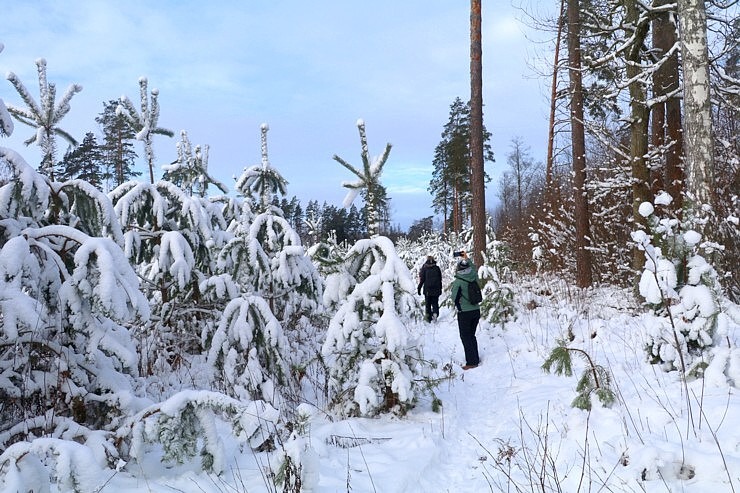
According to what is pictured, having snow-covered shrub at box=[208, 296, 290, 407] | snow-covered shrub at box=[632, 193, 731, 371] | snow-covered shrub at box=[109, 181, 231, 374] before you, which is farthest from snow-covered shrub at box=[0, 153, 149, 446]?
snow-covered shrub at box=[632, 193, 731, 371]

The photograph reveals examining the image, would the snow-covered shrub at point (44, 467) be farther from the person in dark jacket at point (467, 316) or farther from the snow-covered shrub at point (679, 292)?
the person in dark jacket at point (467, 316)

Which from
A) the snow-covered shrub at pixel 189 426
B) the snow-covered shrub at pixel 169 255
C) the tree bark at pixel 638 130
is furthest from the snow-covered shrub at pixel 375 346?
the tree bark at pixel 638 130

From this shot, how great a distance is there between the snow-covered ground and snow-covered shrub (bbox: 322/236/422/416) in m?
0.26

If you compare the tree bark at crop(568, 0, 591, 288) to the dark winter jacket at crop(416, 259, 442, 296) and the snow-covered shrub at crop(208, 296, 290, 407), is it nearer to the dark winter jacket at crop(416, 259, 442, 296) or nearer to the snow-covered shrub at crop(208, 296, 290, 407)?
the dark winter jacket at crop(416, 259, 442, 296)

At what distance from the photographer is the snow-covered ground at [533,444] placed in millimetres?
2824

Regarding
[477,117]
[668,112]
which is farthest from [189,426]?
[668,112]

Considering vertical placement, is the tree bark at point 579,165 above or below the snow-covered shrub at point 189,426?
above

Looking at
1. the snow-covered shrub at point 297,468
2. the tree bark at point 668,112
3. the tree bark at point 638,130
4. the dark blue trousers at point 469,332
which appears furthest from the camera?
the tree bark at point 668,112

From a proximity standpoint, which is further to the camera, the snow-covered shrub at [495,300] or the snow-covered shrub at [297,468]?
the snow-covered shrub at [495,300]

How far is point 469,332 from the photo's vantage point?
7289 mm

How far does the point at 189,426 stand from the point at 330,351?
6.37 ft

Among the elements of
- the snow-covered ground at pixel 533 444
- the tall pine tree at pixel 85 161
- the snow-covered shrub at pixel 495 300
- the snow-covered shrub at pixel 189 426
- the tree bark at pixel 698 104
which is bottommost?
the snow-covered ground at pixel 533 444

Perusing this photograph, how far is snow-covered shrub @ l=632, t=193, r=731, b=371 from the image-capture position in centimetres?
418

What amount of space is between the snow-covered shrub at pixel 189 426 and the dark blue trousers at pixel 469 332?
4600 mm
